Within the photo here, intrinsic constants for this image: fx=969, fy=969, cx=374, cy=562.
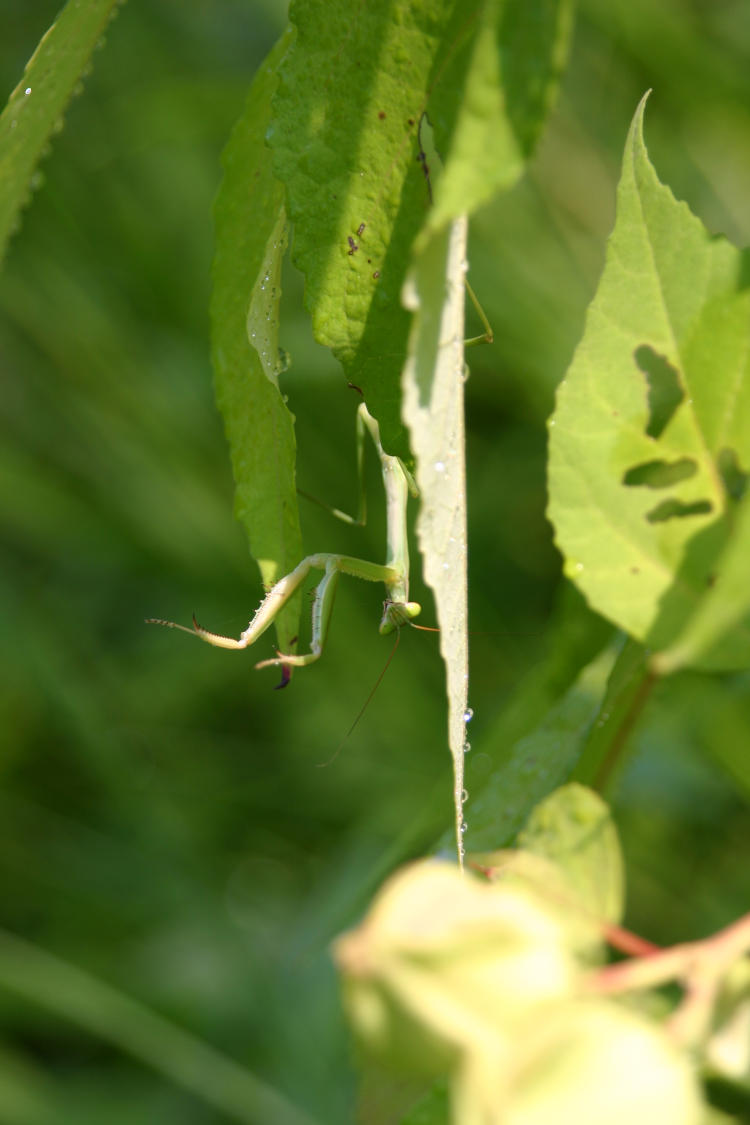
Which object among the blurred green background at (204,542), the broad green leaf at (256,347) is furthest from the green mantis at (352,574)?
the blurred green background at (204,542)

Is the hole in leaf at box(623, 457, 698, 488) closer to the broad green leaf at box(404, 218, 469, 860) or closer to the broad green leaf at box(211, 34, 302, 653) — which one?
the broad green leaf at box(404, 218, 469, 860)

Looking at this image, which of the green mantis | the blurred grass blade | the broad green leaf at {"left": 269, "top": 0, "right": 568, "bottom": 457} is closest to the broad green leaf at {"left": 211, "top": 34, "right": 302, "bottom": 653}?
the broad green leaf at {"left": 269, "top": 0, "right": 568, "bottom": 457}

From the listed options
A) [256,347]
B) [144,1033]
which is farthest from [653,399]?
[144,1033]

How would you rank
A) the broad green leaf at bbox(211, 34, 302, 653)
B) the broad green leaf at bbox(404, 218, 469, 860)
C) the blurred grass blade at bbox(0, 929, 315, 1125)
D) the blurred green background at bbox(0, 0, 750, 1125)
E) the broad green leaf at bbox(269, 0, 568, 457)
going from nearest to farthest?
the broad green leaf at bbox(404, 218, 469, 860) → the broad green leaf at bbox(269, 0, 568, 457) → the broad green leaf at bbox(211, 34, 302, 653) → the blurred grass blade at bbox(0, 929, 315, 1125) → the blurred green background at bbox(0, 0, 750, 1125)

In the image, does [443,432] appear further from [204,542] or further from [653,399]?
[204,542]

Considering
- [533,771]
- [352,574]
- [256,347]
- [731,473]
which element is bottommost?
[352,574]

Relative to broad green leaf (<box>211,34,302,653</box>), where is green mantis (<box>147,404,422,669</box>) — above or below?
below

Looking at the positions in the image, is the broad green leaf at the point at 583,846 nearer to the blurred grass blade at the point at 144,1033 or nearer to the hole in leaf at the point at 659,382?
the hole in leaf at the point at 659,382
